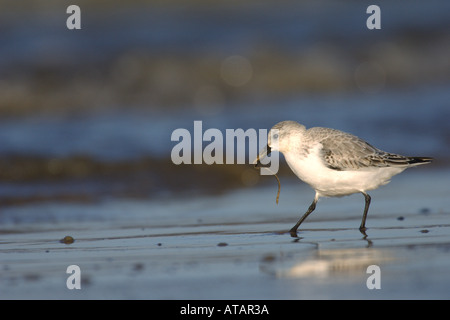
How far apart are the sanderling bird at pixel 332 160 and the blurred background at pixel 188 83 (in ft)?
8.08

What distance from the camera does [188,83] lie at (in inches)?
593

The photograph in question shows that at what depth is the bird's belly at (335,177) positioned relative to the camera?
19.4 feet

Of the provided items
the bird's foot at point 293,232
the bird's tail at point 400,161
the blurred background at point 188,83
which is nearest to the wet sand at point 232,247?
the bird's foot at point 293,232

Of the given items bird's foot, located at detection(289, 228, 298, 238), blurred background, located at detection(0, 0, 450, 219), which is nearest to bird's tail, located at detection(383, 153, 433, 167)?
bird's foot, located at detection(289, 228, 298, 238)

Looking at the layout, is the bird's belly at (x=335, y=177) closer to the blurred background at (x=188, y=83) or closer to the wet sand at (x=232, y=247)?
the wet sand at (x=232, y=247)

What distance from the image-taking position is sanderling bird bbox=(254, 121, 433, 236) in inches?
233

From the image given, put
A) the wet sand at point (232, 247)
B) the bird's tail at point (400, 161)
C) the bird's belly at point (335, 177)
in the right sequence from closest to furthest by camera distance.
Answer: the wet sand at point (232, 247), the bird's belly at point (335, 177), the bird's tail at point (400, 161)

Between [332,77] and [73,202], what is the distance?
875cm

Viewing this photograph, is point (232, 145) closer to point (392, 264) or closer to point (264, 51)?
point (392, 264)

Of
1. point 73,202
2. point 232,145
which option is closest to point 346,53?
point 232,145

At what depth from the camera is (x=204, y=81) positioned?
49.9ft

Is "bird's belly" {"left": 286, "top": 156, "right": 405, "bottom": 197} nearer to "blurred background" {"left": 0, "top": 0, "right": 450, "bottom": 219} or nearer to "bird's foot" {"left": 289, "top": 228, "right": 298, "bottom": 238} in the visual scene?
"bird's foot" {"left": 289, "top": 228, "right": 298, "bottom": 238}

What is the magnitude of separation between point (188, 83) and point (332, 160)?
31.0ft

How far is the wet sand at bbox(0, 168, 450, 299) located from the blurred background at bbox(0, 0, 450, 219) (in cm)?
100
